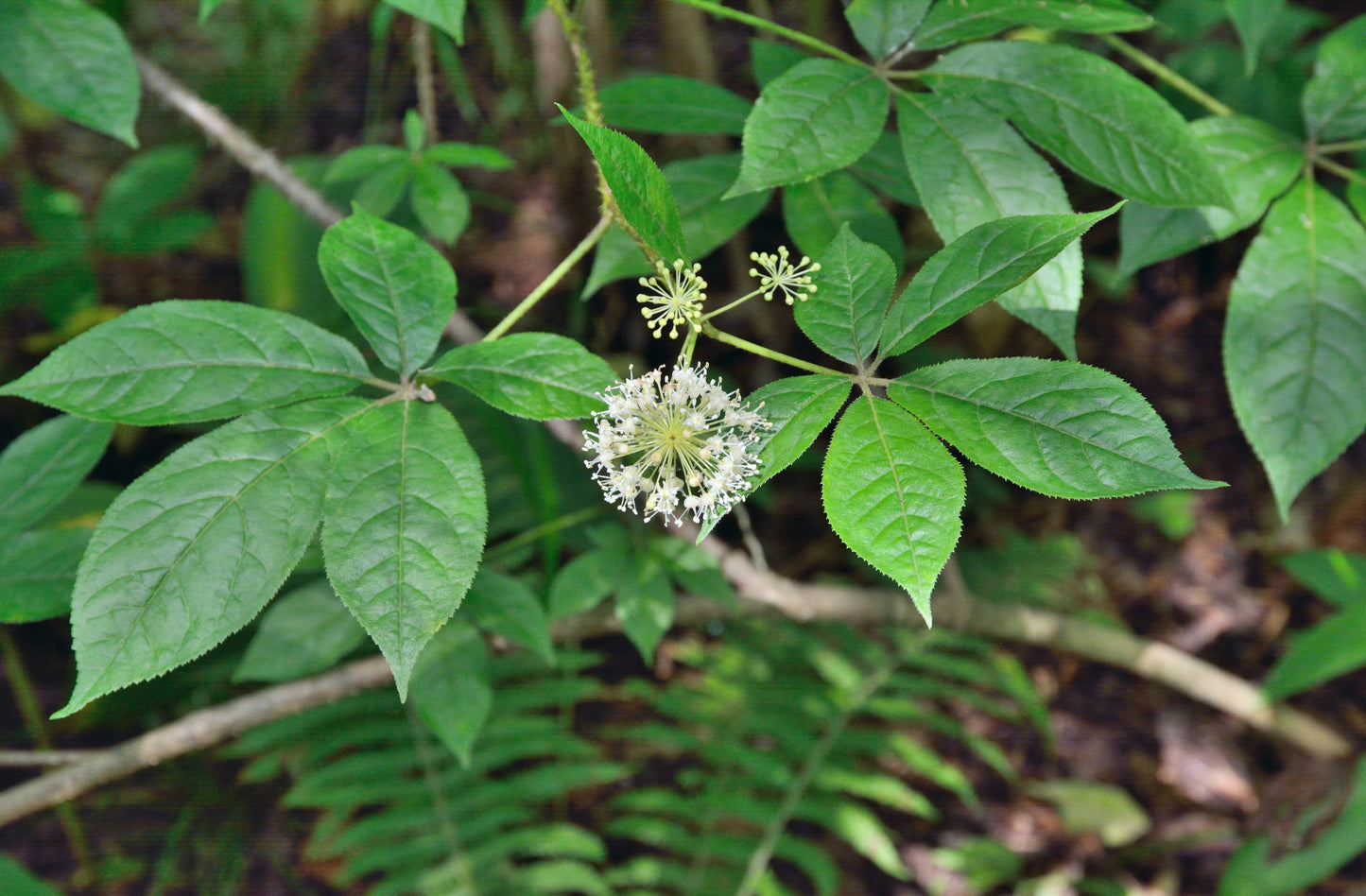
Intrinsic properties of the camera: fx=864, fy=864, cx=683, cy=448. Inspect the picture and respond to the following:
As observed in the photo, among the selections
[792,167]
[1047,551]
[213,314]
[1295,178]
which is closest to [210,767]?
[213,314]

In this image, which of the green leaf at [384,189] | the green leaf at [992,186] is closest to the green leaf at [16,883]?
the green leaf at [384,189]

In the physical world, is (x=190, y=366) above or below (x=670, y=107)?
below

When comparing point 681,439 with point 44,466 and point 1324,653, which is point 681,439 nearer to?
point 44,466

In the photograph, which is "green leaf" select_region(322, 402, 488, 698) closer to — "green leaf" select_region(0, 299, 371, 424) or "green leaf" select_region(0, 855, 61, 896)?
"green leaf" select_region(0, 299, 371, 424)

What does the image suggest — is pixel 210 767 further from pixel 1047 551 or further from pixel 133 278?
pixel 1047 551

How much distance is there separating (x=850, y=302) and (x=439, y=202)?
39.7 inches

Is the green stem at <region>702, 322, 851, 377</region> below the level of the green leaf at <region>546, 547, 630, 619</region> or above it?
above

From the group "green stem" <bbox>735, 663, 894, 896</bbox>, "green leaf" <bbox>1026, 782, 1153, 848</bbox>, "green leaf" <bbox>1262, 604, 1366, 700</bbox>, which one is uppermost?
"green leaf" <bbox>1262, 604, 1366, 700</bbox>

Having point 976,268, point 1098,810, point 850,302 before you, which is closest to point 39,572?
point 850,302

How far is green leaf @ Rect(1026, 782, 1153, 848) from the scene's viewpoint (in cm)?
273

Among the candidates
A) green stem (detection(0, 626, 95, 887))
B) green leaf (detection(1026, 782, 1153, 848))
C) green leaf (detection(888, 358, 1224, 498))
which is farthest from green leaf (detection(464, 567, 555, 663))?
green leaf (detection(1026, 782, 1153, 848))

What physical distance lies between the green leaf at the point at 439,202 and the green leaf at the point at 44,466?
0.70m

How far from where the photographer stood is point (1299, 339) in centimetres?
143

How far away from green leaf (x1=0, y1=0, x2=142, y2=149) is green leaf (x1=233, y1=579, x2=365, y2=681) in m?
0.92
